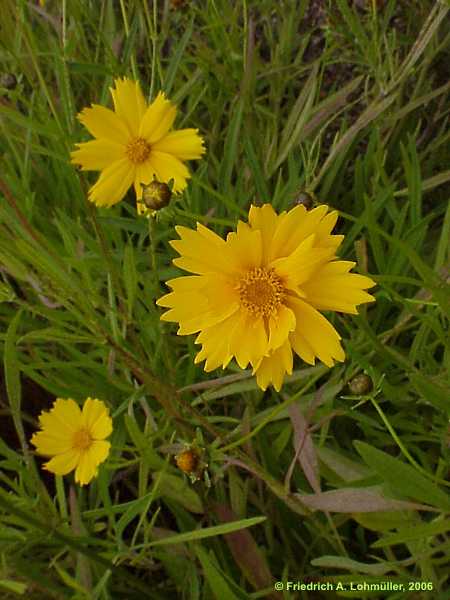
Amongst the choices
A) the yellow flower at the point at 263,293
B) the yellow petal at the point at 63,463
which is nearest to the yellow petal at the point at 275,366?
the yellow flower at the point at 263,293

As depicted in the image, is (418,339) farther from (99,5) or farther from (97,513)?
(99,5)

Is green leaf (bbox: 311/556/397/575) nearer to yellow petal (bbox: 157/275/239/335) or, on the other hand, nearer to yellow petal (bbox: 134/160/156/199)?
yellow petal (bbox: 157/275/239/335)

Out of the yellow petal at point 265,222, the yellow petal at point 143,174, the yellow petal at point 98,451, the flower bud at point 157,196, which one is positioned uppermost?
the yellow petal at point 143,174

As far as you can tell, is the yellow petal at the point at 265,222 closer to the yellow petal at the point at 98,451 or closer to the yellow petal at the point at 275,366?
the yellow petal at the point at 275,366

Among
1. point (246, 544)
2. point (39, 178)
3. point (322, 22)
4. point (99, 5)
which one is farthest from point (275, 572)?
point (99, 5)

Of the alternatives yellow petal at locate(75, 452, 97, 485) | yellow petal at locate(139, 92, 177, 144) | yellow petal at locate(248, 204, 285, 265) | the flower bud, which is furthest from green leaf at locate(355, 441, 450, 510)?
yellow petal at locate(139, 92, 177, 144)

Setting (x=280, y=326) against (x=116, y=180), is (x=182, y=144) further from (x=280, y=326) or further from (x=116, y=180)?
(x=280, y=326)

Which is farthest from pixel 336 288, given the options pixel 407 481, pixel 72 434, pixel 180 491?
pixel 72 434
